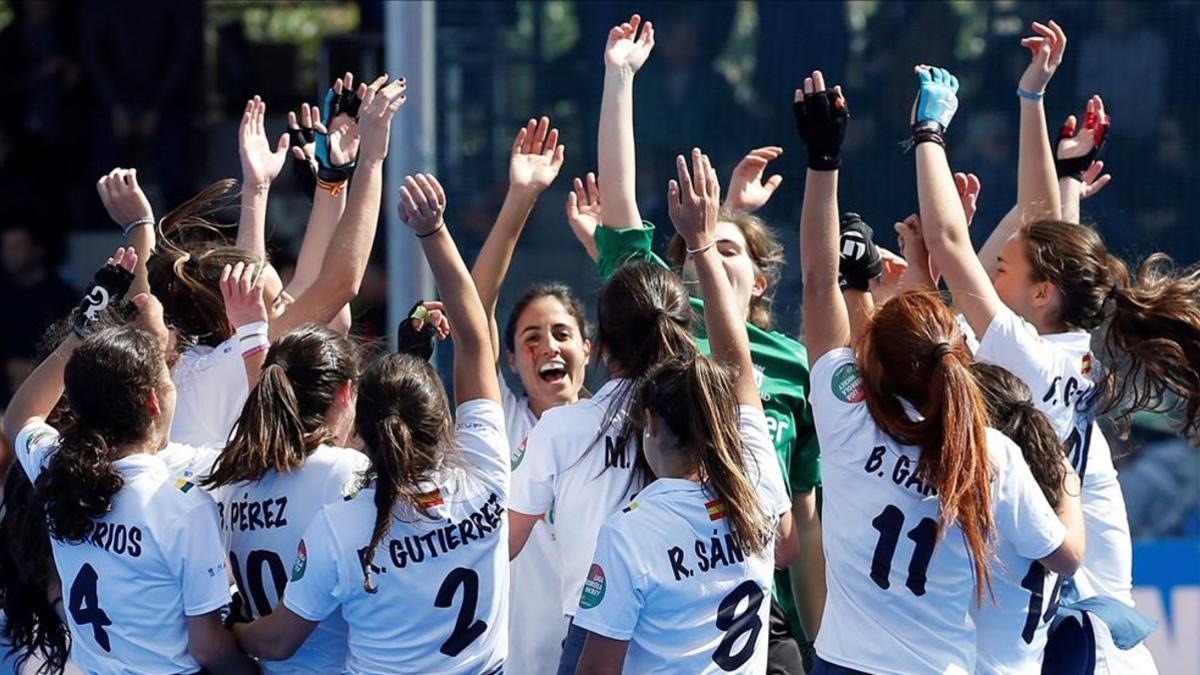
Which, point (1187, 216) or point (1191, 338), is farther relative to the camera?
point (1187, 216)

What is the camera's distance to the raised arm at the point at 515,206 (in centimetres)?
377

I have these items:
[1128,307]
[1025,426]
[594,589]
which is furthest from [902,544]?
[1128,307]

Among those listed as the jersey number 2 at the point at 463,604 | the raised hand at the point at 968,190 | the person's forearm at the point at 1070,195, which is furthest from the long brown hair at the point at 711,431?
the person's forearm at the point at 1070,195

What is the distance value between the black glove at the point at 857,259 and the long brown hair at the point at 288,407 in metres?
1.05

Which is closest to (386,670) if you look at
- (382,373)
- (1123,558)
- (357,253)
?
(382,373)

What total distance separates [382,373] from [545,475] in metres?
0.54

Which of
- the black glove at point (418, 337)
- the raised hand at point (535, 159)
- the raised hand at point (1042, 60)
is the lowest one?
the black glove at point (418, 337)

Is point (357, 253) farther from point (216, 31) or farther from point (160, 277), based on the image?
point (216, 31)

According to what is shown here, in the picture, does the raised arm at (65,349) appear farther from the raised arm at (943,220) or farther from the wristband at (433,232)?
the raised arm at (943,220)

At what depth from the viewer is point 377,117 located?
348 cm

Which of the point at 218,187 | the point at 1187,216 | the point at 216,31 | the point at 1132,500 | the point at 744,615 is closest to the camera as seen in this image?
the point at 744,615

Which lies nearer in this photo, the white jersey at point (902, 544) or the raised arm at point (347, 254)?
the white jersey at point (902, 544)

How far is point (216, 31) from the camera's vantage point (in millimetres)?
9578

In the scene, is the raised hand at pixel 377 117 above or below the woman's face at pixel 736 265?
above
